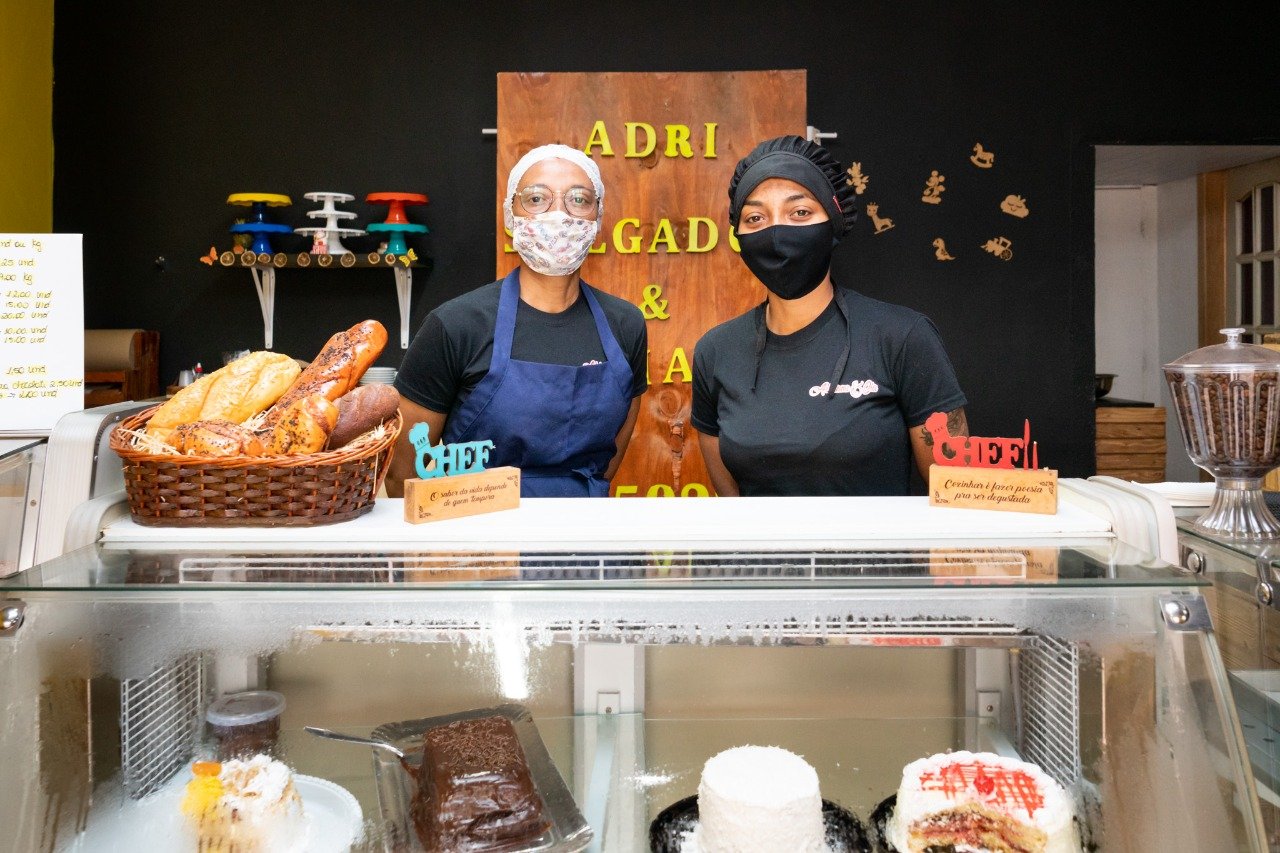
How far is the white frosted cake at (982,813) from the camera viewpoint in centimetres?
121

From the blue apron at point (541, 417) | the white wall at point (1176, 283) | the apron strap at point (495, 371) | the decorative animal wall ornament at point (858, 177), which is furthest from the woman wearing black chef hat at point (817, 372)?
the white wall at point (1176, 283)

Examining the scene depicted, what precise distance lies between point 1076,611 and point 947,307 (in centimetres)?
378

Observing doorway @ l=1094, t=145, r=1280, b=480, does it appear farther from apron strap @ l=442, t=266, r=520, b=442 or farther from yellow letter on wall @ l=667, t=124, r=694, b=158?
apron strap @ l=442, t=266, r=520, b=442

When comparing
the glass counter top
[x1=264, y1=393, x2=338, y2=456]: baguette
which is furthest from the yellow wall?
the glass counter top

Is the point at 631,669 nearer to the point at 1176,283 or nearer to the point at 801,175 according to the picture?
the point at 801,175

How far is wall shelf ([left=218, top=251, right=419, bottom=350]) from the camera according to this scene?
4.44m

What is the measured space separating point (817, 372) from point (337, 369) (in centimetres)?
113

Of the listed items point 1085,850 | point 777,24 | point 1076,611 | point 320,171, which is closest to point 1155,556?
point 1076,611

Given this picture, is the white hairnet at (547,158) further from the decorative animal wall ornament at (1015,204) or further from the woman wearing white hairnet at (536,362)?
the decorative animal wall ornament at (1015,204)

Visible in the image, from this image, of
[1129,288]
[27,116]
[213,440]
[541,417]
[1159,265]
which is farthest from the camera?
[1129,288]

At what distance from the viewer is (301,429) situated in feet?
4.29

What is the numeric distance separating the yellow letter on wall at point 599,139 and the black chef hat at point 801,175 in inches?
82.5

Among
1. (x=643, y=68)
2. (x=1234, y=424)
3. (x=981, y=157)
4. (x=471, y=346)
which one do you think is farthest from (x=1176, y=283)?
(x=1234, y=424)

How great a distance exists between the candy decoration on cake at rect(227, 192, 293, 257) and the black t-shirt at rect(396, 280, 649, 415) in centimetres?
242
